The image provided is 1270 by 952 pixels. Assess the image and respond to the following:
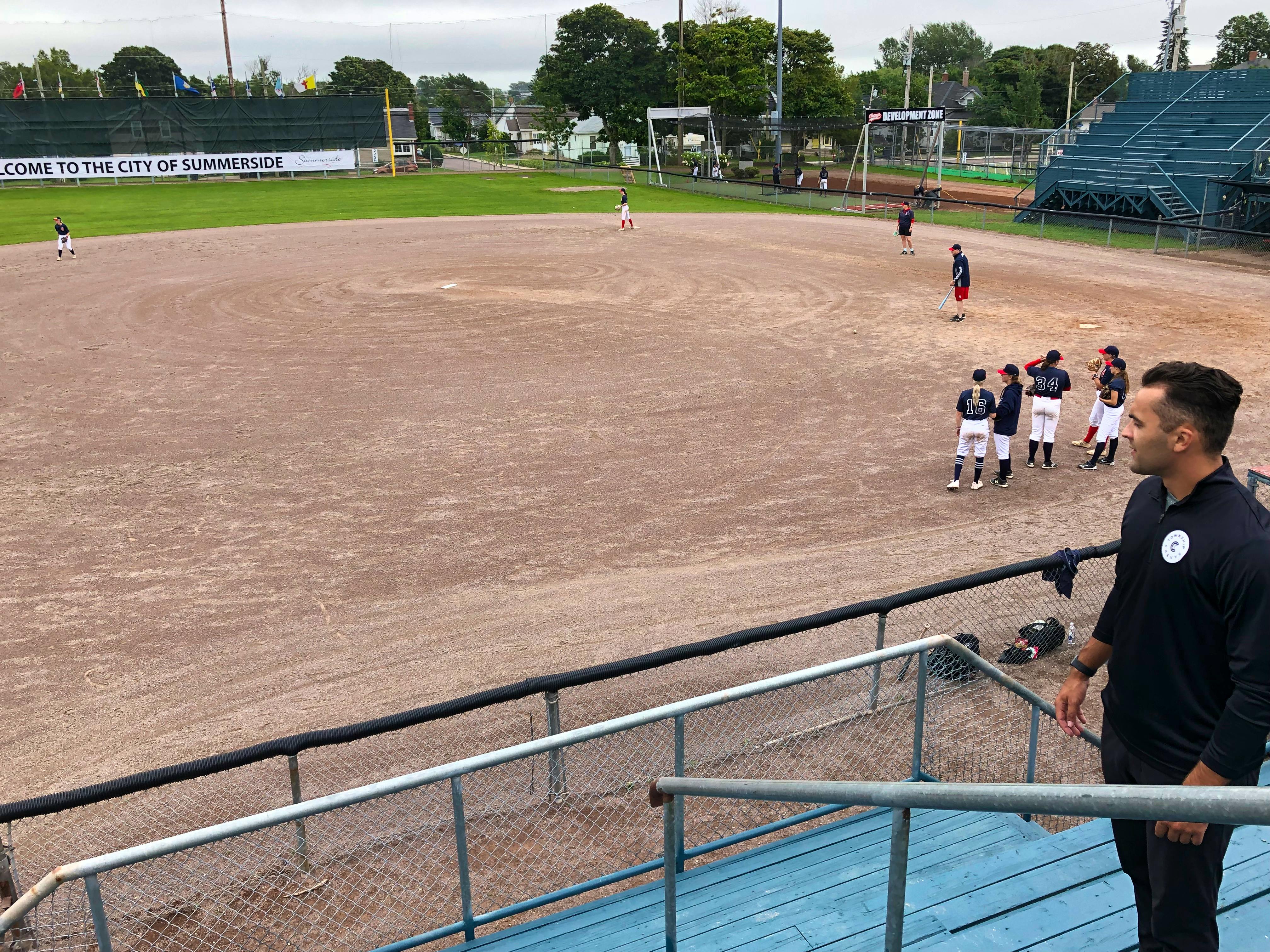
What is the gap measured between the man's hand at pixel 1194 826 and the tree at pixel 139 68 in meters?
156

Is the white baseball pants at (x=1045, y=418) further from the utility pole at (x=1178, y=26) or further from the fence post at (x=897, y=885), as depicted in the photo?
the utility pole at (x=1178, y=26)

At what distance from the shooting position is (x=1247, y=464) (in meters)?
14.0

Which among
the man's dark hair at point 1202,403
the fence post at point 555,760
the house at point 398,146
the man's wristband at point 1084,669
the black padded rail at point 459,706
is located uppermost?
the house at point 398,146

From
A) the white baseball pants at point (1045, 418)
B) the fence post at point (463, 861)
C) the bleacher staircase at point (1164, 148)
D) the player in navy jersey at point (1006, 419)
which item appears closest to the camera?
the fence post at point (463, 861)

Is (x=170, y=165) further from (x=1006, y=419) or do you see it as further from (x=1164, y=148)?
(x=1006, y=419)

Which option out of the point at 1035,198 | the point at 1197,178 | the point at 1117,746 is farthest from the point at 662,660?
the point at 1035,198

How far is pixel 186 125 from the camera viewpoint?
64625mm

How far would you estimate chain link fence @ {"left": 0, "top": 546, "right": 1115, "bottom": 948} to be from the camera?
5816 mm

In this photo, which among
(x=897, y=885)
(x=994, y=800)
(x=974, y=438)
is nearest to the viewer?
(x=994, y=800)

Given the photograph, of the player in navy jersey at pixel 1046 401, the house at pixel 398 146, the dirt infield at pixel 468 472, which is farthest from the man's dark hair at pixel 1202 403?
the house at pixel 398 146

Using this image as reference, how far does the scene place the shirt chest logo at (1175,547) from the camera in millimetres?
3160

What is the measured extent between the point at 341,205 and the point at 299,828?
164 ft

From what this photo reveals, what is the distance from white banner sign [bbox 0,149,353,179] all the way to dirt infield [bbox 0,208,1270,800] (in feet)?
129

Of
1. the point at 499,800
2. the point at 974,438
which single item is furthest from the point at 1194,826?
the point at 974,438
